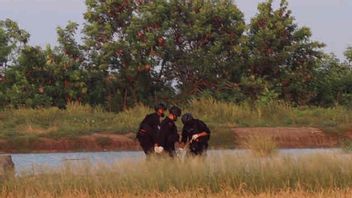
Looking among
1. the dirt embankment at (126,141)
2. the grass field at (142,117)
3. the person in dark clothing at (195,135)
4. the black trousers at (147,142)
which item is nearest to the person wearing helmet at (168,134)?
the person in dark clothing at (195,135)

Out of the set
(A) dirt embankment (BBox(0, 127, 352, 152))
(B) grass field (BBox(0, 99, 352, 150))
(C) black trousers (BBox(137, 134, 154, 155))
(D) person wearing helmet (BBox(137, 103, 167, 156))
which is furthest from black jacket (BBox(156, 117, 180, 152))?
(B) grass field (BBox(0, 99, 352, 150))

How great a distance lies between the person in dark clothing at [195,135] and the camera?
1767cm

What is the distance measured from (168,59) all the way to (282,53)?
195 inches

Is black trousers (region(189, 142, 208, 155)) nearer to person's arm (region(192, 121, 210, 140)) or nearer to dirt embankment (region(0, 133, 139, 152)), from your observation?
person's arm (region(192, 121, 210, 140))

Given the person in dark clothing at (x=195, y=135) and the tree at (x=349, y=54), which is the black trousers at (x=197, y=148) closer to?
the person in dark clothing at (x=195, y=135)

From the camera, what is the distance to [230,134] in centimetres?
3316

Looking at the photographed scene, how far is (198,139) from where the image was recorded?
1770 centimetres

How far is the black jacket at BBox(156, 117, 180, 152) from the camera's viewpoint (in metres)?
17.8

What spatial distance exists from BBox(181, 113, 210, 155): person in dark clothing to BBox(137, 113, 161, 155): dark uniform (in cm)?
80

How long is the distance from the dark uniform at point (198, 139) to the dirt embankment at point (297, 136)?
1421 cm

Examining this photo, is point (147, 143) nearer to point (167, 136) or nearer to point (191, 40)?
point (167, 136)

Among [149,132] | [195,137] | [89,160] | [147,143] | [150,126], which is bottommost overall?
[89,160]

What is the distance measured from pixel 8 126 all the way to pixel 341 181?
20623 mm

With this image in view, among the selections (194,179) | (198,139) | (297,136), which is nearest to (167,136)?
(198,139)
